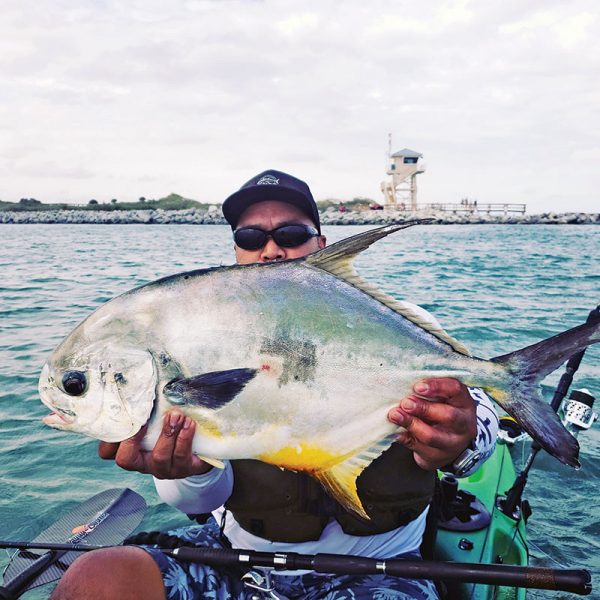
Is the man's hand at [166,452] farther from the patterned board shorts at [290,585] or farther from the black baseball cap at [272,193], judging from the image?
the black baseball cap at [272,193]

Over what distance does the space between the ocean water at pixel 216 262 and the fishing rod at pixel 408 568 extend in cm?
211

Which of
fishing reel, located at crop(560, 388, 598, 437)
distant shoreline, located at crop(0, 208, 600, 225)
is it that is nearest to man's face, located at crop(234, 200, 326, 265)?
fishing reel, located at crop(560, 388, 598, 437)

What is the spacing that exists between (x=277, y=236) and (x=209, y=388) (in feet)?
5.42

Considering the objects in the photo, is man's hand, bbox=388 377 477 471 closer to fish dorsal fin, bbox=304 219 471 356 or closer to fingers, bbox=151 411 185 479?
fish dorsal fin, bbox=304 219 471 356

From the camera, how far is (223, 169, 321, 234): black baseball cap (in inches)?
133

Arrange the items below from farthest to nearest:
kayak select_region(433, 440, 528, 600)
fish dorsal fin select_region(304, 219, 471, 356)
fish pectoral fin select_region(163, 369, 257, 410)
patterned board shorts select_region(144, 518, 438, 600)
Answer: kayak select_region(433, 440, 528, 600) → patterned board shorts select_region(144, 518, 438, 600) → fish dorsal fin select_region(304, 219, 471, 356) → fish pectoral fin select_region(163, 369, 257, 410)

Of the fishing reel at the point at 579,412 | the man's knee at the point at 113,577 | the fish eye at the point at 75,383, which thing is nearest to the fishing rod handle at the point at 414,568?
the man's knee at the point at 113,577

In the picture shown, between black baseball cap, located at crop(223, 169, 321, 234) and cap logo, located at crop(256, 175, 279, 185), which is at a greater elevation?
cap logo, located at crop(256, 175, 279, 185)

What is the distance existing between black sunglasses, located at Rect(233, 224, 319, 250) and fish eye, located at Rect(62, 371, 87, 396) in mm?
1642

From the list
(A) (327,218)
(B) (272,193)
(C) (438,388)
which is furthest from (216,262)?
(A) (327,218)

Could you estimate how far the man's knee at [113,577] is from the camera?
83.9 inches

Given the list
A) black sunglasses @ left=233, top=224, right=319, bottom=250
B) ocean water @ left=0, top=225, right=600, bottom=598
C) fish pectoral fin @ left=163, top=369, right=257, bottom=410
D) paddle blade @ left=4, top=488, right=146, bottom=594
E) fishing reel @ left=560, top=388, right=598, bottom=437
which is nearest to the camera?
fish pectoral fin @ left=163, top=369, right=257, bottom=410

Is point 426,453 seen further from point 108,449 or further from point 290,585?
point 108,449

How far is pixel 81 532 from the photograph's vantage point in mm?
3842
